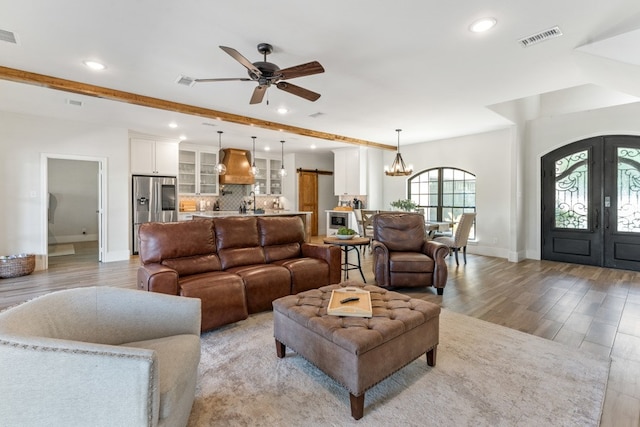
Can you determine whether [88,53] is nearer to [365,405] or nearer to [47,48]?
[47,48]

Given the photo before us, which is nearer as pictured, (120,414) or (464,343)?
(120,414)

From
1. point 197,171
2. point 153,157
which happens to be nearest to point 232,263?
point 153,157

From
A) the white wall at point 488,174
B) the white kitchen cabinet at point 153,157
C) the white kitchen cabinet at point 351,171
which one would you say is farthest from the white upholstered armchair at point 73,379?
the white kitchen cabinet at point 351,171

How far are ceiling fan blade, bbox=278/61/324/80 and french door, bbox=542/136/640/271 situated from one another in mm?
5690

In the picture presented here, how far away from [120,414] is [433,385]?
182 cm

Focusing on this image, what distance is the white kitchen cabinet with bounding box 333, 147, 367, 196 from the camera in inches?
336

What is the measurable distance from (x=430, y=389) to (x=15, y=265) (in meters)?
6.18

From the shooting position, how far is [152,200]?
22.8 feet

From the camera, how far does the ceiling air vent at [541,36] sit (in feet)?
8.81

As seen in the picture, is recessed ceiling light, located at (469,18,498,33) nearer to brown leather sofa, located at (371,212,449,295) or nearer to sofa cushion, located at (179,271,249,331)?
brown leather sofa, located at (371,212,449,295)

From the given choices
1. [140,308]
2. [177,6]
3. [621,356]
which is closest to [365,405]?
[140,308]

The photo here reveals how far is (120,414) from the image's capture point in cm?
113

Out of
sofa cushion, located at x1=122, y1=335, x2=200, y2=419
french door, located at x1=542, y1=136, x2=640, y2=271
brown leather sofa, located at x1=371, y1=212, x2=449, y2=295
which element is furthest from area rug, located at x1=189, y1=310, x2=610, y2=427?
french door, located at x1=542, y1=136, x2=640, y2=271

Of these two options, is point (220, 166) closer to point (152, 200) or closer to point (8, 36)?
point (152, 200)
